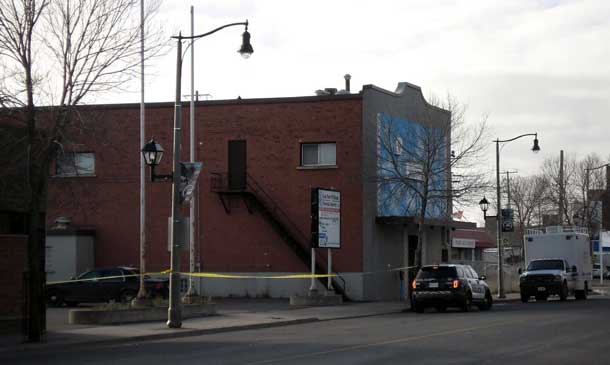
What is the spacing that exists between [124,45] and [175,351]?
27.0ft

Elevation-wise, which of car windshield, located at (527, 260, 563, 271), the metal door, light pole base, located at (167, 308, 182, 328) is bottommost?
light pole base, located at (167, 308, 182, 328)

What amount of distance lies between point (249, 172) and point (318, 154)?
3.31m

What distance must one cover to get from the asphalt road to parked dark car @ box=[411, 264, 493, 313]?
4.76 m

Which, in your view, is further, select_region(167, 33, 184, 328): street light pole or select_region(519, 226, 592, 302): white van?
select_region(519, 226, 592, 302): white van

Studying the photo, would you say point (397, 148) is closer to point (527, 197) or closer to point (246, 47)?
point (246, 47)

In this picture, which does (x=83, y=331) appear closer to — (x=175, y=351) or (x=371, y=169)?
(x=175, y=351)

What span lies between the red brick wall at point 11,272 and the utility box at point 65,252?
17.4m

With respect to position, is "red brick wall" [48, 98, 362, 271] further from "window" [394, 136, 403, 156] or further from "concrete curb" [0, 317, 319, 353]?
"concrete curb" [0, 317, 319, 353]

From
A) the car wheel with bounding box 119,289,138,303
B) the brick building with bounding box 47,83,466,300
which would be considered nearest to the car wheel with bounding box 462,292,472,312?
the brick building with bounding box 47,83,466,300

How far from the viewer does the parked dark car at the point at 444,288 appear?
31.3 meters

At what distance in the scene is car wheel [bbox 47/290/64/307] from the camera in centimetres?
3456

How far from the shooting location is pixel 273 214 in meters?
40.7

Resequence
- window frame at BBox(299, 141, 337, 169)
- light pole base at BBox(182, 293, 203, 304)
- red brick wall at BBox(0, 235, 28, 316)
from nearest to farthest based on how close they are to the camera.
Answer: red brick wall at BBox(0, 235, 28, 316) < light pole base at BBox(182, 293, 203, 304) < window frame at BBox(299, 141, 337, 169)

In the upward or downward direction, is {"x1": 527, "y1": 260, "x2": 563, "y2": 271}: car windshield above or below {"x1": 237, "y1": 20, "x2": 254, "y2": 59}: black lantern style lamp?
below
